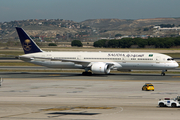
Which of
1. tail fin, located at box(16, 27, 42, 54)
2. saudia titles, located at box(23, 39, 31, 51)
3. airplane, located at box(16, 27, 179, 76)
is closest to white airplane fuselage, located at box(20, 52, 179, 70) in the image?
airplane, located at box(16, 27, 179, 76)

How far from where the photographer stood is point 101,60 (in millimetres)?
57594

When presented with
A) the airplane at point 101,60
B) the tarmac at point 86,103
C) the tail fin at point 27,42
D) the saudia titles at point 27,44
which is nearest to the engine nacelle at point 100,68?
the airplane at point 101,60

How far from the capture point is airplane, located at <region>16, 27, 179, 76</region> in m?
55.4

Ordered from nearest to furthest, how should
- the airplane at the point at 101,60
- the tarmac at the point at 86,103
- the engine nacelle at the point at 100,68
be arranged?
the tarmac at the point at 86,103
the engine nacelle at the point at 100,68
the airplane at the point at 101,60

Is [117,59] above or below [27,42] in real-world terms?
below

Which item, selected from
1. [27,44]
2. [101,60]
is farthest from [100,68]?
[27,44]

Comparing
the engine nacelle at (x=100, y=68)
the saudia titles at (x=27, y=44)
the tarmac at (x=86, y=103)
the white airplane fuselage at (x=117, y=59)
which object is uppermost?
the saudia titles at (x=27, y=44)

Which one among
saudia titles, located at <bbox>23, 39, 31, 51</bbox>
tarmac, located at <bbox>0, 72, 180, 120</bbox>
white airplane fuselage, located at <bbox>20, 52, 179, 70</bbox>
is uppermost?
saudia titles, located at <bbox>23, 39, 31, 51</bbox>

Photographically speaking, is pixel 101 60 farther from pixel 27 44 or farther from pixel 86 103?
pixel 86 103

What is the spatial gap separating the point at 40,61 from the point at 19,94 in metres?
25.9

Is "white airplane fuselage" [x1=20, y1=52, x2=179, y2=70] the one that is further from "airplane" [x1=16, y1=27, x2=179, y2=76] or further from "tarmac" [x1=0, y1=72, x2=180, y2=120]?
"tarmac" [x1=0, y1=72, x2=180, y2=120]

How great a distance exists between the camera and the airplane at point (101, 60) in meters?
55.4

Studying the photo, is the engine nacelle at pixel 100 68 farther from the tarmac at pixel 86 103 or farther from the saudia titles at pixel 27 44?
the saudia titles at pixel 27 44

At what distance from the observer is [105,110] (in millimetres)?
25797
